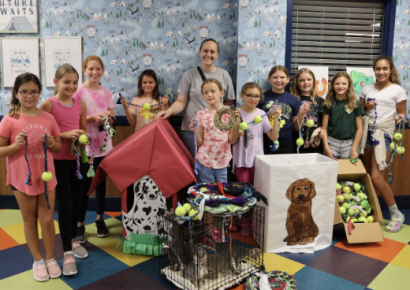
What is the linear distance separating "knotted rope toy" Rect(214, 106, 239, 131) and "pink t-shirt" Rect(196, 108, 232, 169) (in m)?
0.14

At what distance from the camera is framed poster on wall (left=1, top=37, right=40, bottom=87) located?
3.43 meters

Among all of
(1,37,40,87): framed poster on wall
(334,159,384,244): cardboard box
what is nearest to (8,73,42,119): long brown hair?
(1,37,40,87): framed poster on wall

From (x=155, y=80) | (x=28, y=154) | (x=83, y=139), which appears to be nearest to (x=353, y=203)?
(x=155, y=80)

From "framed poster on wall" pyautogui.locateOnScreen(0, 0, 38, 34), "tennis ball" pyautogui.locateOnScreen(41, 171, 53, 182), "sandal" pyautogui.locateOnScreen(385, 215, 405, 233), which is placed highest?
"framed poster on wall" pyautogui.locateOnScreen(0, 0, 38, 34)

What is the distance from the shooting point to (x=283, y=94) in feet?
9.91

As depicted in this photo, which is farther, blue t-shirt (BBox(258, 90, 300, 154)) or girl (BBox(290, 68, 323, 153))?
girl (BBox(290, 68, 323, 153))

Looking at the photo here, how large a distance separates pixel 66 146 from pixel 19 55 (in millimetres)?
1753

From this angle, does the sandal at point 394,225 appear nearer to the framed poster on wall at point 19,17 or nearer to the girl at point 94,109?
the girl at point 94,109

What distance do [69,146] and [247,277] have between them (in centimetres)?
144

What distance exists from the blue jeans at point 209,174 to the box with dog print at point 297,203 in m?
0.29

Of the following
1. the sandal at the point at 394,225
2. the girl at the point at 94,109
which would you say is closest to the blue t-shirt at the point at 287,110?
the sandal at the point at 394,225

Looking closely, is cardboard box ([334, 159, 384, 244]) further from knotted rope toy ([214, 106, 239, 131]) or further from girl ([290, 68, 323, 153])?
knotted rope toy ([214, 106, 239, 131])

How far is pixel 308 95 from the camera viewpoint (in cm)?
316

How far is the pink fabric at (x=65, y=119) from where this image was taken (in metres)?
2.27
